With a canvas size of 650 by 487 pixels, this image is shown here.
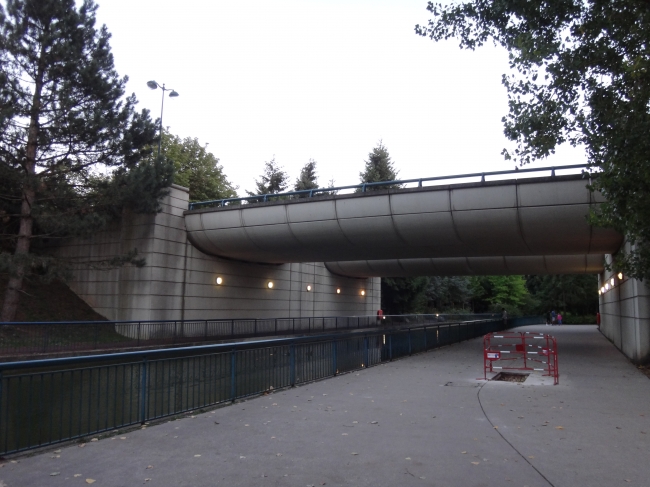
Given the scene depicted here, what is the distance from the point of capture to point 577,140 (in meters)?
11.8

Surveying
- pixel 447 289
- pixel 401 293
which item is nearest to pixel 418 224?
pixel 401 293

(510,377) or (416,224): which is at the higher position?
(416,224)

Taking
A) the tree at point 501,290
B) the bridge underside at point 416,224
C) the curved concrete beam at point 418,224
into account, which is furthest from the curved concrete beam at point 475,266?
the tree at point 501,290

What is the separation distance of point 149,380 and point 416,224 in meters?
14.6

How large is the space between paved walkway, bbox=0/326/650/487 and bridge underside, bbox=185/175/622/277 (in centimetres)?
848

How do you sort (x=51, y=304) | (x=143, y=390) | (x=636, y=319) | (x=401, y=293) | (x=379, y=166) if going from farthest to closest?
(x=379, y=166) → (x=401, y=293) → (x=51, y=304) → (x=636, y=319) → (x=143, y=390)

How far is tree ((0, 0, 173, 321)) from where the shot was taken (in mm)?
20094

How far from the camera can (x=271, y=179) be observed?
5747 centimetres

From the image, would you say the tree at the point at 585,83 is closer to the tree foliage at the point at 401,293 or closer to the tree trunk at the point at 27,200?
the tree trunk at the point at 27,200

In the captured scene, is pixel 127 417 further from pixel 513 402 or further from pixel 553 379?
pixel 553 379

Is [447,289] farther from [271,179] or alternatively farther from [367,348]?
[367,348]

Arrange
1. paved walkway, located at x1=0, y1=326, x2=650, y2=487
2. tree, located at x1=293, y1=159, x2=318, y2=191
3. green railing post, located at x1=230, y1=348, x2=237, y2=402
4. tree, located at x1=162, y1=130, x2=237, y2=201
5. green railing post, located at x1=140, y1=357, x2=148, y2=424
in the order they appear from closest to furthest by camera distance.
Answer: paved walkway, located at x1=0, y1=326, x2=650, y2=487 → green railing post, located at x1=140, y1=357, x2=148, y2=424 → green railing post, located at x1=230, y1=348, x2=237, y2=402 → tree, located at x1=162, y1=130, x2=237, y2=201 → tree, located at x1=293, y1=159, x2=318, y2=191

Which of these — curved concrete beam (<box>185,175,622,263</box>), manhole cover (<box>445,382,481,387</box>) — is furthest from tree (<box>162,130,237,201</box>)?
manhole cover (<box>445,382,481,387</box>)

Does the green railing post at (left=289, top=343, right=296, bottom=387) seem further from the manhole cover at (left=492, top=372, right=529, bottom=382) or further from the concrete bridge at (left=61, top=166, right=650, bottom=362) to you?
the concrete bridge at (left=61, top=166, right=650, bottom=362)
